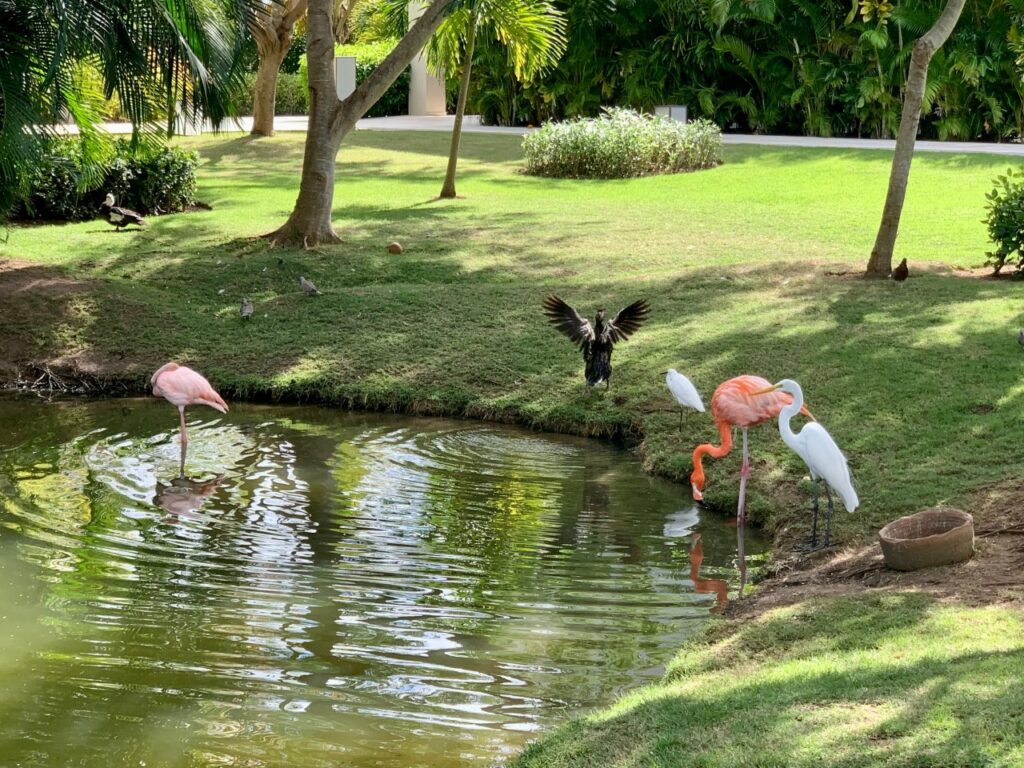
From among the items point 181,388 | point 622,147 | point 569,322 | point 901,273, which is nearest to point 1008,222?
point 901,273

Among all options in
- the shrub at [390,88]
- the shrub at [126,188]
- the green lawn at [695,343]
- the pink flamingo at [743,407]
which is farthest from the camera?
the shrub at [390,88]

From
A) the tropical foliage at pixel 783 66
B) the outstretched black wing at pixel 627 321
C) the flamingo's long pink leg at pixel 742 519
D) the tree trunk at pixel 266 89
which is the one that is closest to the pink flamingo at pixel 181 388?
the outstretched black wing at pixel 627 321

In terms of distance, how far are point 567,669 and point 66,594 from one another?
3.21 metres

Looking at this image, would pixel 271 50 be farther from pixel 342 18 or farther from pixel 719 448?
pixel 719 448

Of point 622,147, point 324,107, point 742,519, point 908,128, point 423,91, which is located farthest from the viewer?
point 423,91

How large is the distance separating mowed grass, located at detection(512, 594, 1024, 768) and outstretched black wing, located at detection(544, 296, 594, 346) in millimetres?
5459

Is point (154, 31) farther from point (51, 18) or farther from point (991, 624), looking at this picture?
point (991, 624)

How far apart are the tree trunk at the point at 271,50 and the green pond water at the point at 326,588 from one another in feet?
54.9

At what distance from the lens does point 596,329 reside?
12.0m

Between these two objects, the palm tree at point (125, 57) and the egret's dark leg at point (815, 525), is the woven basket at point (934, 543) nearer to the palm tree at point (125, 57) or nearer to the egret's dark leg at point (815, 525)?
the egret's dark leg at point (815, 525)

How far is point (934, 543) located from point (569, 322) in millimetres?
5147

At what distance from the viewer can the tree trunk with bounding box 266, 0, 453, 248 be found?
17156 mm

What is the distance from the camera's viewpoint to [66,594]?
7.93 m

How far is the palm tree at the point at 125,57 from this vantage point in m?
12.2
